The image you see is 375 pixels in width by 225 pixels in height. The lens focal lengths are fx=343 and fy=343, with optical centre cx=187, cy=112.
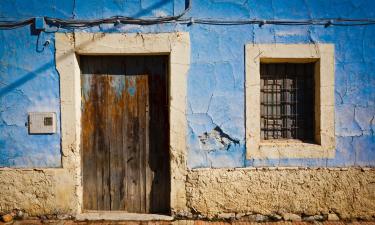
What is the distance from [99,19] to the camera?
4.40 m

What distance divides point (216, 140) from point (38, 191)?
2399mm

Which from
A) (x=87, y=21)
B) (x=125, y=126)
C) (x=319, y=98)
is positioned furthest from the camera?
(x=125, y=126)

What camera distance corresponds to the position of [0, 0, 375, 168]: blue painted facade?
4414mm

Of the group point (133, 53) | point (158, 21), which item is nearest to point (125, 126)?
point (133, 53)

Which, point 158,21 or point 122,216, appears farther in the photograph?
point 122,216

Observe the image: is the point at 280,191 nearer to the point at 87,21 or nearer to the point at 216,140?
the point at 216,140

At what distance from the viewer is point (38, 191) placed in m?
4.44

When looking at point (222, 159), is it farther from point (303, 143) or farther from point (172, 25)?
point (172, 25)

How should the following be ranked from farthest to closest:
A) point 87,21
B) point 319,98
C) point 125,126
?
point 125,126, point 319,98, point 87,21

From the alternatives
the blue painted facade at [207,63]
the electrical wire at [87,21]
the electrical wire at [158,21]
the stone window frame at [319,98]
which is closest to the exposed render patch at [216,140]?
the blue painted facade at [207,63]

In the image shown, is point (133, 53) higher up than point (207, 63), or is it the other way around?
point (133, 53)

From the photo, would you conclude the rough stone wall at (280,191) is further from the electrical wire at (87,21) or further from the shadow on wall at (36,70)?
the shadow on wall at (36,70)

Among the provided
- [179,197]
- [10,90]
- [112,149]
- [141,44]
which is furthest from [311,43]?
[10,90]

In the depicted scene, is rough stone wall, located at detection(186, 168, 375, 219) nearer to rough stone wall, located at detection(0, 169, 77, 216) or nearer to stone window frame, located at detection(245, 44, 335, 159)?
stone window frame, located at detection(245, 44, 335, 159)
